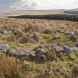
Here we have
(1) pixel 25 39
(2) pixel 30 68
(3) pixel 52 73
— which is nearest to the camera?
(3) pixel 52 73

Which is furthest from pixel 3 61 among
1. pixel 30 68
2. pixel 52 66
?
pixel 52 66

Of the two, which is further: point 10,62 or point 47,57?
point 47,57

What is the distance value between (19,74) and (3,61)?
1172mm

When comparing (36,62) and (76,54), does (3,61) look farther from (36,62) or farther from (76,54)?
(76,54)

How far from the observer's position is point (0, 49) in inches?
500

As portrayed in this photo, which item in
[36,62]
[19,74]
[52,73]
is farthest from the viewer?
[36,62]

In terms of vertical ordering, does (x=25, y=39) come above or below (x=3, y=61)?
below

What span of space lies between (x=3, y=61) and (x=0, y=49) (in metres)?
3.70

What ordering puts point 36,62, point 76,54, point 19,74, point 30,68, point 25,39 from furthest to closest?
1. point 25,39
2. point 76,54
3. point 36,62
4. point 30,68
5. point 19,74

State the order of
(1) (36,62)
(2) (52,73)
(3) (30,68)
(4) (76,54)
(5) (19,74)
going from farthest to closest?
(4) (76,54) < (1) (36,62) < (3) (30,68) < (2) (52,73) < (5) (19,74)

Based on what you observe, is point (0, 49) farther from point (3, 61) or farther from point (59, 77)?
point (59, 77)

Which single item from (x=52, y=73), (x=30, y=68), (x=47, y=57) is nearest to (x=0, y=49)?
(x=47, y=57)

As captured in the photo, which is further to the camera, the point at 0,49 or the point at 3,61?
the point at 0,49

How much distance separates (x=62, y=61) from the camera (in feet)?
36.9
